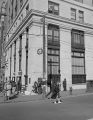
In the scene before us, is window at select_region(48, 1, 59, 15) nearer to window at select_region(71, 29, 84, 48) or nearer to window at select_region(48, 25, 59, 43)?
window at select_region(48, 25, 59, 43)

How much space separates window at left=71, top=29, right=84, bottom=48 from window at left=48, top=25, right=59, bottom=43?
10.1 ft

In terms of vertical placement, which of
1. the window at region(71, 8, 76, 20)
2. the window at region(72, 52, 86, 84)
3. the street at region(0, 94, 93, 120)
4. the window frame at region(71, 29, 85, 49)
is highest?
the window at region(71, 8, 76, 20)

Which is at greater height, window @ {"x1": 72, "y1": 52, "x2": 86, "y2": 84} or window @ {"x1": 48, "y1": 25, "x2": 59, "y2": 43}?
window @ {"x1": 48, "y1": 25, "x2": 59, "y2": 43}

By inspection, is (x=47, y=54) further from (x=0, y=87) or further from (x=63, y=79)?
(x=0, y=87)

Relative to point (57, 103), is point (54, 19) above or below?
above

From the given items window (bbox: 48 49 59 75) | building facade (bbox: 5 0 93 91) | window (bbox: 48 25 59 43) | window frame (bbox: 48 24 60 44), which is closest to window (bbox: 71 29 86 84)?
building facade (bbox: 5 0 93 91)

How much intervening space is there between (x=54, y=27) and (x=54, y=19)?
1.22 meters

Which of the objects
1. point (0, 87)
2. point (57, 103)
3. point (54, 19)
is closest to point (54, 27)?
point (54, 19)

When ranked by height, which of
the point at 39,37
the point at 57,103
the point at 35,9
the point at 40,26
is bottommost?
the point at 57,103

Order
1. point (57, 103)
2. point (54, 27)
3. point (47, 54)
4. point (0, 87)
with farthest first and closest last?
point (54, 27), point (47, 54), point (0, 87), point (57, 103)

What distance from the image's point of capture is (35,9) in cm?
2417

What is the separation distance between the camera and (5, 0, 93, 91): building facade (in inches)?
936

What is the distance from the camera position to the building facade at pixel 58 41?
78.0 ft

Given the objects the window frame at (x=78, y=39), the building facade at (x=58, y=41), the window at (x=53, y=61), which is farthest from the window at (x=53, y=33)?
the window frame at (x=78, y=39)
